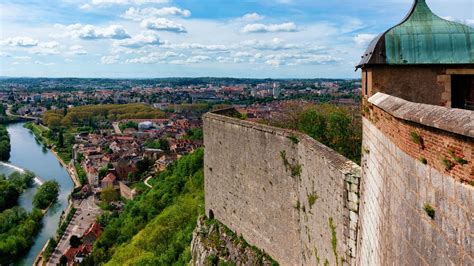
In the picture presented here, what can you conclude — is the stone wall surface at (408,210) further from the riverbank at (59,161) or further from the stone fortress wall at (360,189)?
the riverbank at (59,161)

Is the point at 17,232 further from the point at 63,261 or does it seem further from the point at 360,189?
the point at 360,189

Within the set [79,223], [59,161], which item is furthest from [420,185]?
[59,161]

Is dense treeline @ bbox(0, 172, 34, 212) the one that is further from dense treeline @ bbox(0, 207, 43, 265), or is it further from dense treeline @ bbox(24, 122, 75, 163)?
dense treeline @ bbox(24, 122, 75, 163)

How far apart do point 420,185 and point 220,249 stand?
35.7 ft

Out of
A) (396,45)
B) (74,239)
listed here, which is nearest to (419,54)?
(396,45)

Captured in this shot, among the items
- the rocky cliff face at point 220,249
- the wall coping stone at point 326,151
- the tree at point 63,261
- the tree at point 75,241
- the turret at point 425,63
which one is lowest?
the tree at point 63,261

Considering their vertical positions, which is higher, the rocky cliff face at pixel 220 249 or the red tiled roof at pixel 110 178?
the rocky cliff face at pixel 220 249

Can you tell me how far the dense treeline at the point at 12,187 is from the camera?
171 feet

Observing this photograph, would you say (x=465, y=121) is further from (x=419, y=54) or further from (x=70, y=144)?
(x=70, y=144)

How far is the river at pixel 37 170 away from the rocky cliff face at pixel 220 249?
89.4 feet

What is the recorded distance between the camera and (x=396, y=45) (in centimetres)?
606

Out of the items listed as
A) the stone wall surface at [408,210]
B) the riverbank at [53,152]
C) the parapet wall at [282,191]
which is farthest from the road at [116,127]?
the stone wall surface at [408,210]

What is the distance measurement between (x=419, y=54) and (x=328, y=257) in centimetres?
357

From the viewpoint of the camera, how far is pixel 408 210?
3916 millimetres
